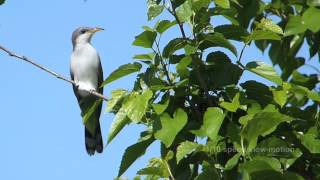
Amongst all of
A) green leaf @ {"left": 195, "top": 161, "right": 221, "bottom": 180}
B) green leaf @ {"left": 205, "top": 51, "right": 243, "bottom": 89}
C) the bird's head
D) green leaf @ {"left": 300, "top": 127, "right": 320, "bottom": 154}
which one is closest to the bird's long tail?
the bird's head

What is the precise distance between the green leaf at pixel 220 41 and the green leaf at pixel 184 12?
13 cm

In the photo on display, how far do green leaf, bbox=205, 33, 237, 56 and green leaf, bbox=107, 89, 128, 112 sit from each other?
0.51 meters

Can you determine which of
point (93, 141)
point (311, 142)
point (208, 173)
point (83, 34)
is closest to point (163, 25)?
point (208, 173)

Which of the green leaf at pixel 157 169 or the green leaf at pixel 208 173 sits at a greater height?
the green leaf at pixel 157 169

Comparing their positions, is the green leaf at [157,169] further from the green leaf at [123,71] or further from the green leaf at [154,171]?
the green leaf at [123,71]

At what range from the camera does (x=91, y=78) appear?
828 cm

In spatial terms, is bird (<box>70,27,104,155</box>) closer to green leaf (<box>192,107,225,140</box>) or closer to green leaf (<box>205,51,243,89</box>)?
green leaf (<box>205,51,243,89</box>)

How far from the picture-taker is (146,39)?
3242mm

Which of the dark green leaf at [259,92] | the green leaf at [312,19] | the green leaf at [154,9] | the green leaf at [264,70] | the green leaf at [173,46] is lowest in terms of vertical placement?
the dark green leaf at [259,92]

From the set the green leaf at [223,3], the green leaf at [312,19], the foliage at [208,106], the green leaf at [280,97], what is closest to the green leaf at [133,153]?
the foliage at [208,106]

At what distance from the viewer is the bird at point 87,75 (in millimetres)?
7637

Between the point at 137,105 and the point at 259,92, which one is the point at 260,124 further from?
the point at 137,105

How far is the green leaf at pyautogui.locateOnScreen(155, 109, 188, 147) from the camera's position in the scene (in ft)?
9.69

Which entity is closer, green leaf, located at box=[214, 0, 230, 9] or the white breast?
green leaf, located at box=[214, 0, 230, 9]
